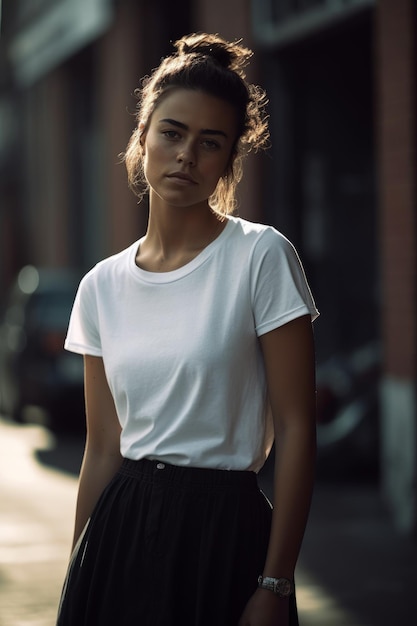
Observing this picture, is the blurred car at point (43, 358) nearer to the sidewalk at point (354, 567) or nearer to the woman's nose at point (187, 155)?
the sidewalk at point (354, 567)

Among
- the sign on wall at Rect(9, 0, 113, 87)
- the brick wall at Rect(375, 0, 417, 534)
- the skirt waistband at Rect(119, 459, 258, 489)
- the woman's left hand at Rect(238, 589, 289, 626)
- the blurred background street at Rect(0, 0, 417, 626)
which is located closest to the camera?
the woman's left hand at Rect(238, 589, 289, 626)

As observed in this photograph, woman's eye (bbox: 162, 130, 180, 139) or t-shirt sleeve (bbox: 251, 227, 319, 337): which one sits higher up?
woman's eye (bbox: 162, 130, 180, 139)

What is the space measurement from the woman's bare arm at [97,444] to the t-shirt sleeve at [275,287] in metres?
0.56

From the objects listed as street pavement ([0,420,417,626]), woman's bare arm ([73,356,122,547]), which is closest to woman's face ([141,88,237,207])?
woman's bare arm ([73,356,122,547])

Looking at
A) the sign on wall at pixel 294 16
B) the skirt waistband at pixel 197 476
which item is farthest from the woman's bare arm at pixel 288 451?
the sign on wall at pixel 294 16

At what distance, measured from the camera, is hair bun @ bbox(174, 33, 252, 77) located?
10.0 feet

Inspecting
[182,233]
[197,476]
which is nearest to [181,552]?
[197,476]

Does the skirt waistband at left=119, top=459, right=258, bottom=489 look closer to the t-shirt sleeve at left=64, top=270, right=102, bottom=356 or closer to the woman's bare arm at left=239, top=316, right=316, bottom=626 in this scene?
the woman's bare arm at left=239, top=316, right=316, bottom=626

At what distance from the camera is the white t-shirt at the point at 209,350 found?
9.40 feet

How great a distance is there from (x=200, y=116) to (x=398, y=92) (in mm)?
6106

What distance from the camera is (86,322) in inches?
127

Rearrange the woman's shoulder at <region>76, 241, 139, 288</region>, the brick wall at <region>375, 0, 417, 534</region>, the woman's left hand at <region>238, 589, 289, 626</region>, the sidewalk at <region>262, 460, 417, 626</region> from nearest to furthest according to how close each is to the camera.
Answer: the woman's left hand at <region>238, 589, 289, 626</region>
the woman's shoulder at <region>76, 241, 139, 288</region>
the sidewalk at <region>262, 460, 417, 626</region>
the brick wall at <region>375, 0, 417, 534</region>

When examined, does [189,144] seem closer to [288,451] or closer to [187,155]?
[187,155]

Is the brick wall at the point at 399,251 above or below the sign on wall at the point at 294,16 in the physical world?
below
